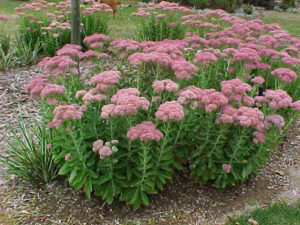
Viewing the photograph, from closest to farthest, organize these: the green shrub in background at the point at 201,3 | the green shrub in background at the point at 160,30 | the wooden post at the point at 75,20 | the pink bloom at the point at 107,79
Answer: the pink bloom at the point at 107,79, the wooden post at the point at 75,20, the green shrub in background at the point at 160,30, the green shrub in background at the point at 201,3

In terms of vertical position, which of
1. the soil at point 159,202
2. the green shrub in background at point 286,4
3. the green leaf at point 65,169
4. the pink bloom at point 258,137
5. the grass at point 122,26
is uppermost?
the green shrub in background at point 286,4

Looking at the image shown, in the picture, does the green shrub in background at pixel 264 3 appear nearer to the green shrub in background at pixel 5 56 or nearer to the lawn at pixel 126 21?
the lawn at pixel 126 21

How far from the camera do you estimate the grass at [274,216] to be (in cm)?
338

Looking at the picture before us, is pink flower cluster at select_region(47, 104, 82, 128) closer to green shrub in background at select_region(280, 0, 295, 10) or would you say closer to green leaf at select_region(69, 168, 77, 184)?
green leaf at select_region(69, 168, 77, 184)

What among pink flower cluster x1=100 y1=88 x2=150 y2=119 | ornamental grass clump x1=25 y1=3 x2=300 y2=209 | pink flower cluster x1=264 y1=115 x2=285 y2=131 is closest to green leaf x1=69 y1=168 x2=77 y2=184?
ornamental grass clump x1=25 y1=3 x2=300 y2=209

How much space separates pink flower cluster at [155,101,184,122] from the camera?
9.21 feet

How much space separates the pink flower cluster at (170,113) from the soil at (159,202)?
1.19 meters

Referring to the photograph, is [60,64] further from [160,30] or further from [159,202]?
[160,30]

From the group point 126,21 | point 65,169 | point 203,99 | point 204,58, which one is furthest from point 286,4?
point 65,169

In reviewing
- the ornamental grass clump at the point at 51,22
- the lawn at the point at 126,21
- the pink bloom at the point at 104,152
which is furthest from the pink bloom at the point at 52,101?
the lawn at the point at 126,21

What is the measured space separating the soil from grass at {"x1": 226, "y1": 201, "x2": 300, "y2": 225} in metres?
0.14

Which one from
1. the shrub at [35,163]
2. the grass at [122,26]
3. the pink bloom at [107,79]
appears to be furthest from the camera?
the grass at [122,26]

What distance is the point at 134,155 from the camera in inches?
135

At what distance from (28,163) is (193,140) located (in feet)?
6.24
